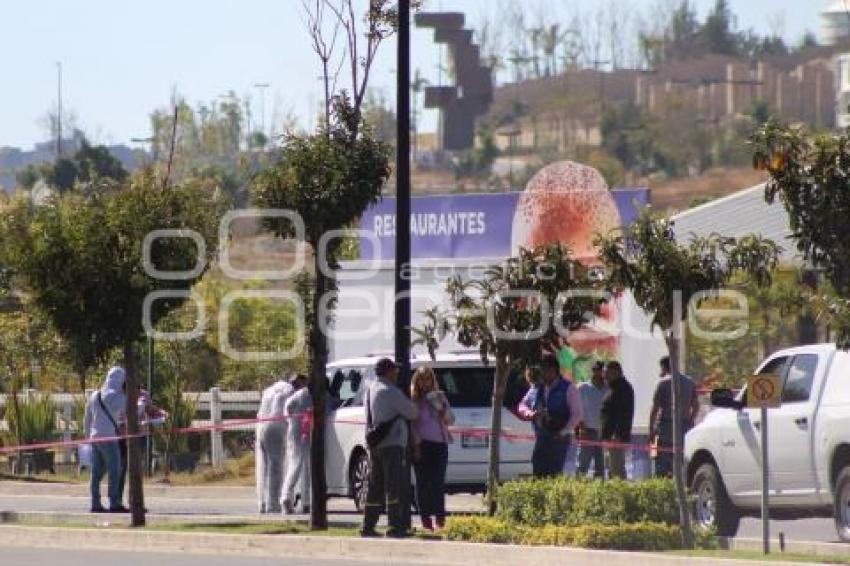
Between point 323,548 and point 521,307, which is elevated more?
point 521,307

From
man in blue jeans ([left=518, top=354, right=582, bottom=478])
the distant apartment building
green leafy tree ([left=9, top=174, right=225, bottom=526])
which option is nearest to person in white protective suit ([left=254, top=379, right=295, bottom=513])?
green leafy tree ([left=9, top=174, right=225, bottom=526])

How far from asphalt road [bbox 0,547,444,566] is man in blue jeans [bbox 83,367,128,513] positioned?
4.49 meters

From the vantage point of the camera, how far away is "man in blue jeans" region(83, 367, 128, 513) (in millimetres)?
26125

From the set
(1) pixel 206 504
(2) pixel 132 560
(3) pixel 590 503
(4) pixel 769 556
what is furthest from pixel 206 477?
(4) pixel 769 556

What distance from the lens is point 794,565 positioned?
16422 millimetres

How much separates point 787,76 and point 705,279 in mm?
172395

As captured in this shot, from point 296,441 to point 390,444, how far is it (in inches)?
165

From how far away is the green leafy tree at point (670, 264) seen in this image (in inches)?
706

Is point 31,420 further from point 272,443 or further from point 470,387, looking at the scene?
point 470,387

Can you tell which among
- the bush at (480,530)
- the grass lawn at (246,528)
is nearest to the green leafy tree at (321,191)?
the grass lawn at (246,528)

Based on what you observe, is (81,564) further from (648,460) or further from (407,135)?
(648,460)

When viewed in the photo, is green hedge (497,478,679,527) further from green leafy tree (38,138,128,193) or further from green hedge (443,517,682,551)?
green leafy tree (38,138,128,193)

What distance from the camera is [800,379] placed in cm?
2002

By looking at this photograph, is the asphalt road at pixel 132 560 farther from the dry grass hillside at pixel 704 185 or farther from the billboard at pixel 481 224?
the dry grass hillside at pixel 704 185
